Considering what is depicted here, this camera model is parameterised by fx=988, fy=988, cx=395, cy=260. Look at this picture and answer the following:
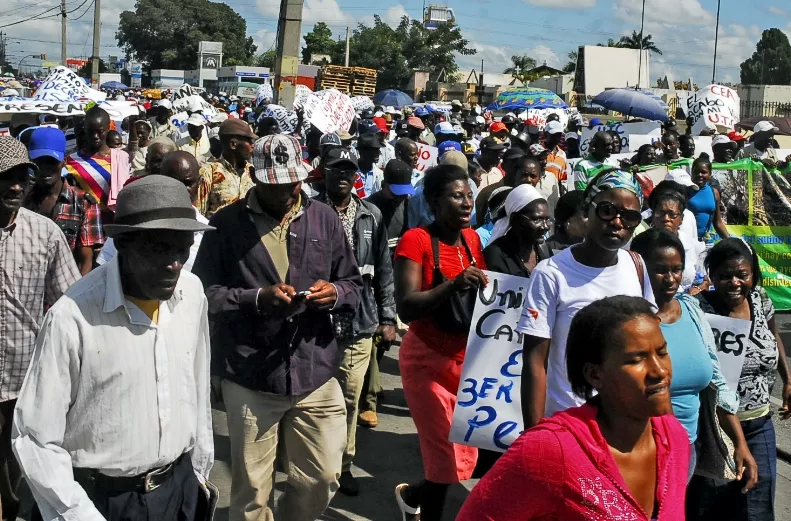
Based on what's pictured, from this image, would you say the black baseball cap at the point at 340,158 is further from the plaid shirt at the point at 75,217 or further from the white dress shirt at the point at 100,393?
the white dress shirt at the point at 100,393

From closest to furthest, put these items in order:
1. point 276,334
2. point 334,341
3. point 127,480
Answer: point 127,480, point 276,334, point 334,341

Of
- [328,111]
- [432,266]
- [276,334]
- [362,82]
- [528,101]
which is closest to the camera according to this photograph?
[276,334]

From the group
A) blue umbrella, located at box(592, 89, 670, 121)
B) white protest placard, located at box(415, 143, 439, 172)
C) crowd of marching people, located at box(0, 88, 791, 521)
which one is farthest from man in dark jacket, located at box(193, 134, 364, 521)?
blue umbrella, located at box(592, 89, 670, 121)

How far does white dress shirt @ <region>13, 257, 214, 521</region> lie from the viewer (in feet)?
9.12

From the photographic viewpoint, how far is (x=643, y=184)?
9641 mm

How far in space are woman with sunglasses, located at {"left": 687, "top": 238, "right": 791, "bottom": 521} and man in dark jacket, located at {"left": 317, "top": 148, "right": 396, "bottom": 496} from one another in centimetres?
190

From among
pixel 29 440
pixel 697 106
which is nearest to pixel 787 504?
pixel 29 440

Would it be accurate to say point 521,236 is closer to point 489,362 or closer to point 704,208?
point 489,362

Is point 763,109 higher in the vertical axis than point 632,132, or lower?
higher

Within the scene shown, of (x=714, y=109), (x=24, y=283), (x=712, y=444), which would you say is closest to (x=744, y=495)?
(x=712, y=444)

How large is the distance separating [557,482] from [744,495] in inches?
99.4

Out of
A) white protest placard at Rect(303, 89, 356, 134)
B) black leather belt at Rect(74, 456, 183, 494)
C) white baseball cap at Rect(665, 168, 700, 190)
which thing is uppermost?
white protest placard at Rect(303, 89, 356, 134)

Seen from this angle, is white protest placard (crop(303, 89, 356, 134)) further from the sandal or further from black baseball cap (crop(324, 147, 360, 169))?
the sandal

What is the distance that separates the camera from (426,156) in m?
11.4
